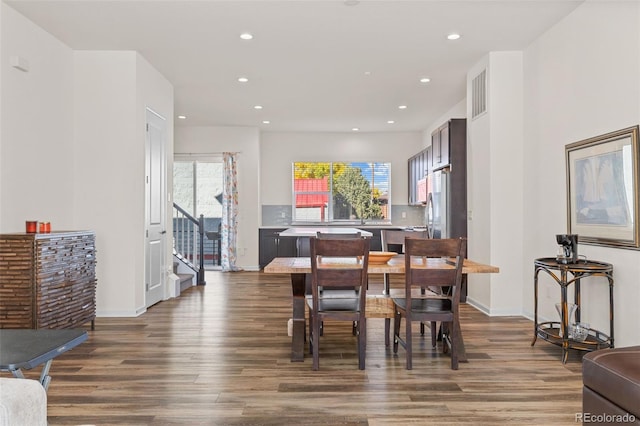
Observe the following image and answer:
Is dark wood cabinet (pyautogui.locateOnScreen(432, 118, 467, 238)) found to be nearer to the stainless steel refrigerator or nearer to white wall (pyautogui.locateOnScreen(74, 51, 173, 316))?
the stainless steel refrigerator

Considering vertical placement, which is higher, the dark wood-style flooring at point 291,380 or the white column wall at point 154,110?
the white column wall at point 154,110

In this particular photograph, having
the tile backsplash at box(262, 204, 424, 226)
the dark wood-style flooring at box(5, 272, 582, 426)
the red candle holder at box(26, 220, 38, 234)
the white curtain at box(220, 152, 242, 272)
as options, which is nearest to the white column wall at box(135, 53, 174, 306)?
the dark wood-style flooring at box(5, 272, 582, 426)

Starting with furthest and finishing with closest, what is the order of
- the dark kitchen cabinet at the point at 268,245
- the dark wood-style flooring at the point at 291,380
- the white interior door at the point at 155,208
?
the dark kitchen cabinet at the point at 268,245 → the white interior door at the point at 155,208 → the dark wood-style flooring at the point at 291,380

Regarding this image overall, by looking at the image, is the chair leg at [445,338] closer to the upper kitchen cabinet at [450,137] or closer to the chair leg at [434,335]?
the chair leg at [434,335]

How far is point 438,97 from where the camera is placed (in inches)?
280

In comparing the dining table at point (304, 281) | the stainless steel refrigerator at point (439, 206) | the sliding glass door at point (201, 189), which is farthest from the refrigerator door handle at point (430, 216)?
the sliding glass door at point (201, 189)

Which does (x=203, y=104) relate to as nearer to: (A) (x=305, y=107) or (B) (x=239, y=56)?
(A) (x=305, y=107)

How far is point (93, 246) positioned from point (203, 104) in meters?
3.62

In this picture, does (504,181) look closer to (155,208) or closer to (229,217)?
(155,208)

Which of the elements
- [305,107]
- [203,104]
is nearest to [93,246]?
[203,104]

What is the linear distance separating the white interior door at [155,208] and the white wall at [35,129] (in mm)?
829

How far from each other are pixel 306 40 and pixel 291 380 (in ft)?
11.0

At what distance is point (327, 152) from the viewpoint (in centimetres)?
1004

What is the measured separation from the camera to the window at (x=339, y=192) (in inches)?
393
